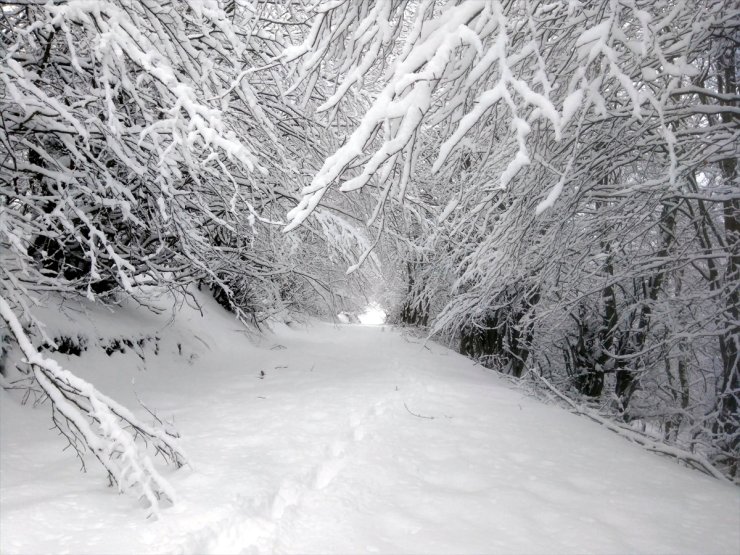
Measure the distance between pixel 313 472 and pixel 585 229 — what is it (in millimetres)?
3117

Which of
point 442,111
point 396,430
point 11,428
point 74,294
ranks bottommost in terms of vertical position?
point 11,428

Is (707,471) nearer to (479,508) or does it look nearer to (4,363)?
(479,508)

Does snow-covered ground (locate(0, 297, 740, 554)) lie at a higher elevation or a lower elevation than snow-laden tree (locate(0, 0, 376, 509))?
lower

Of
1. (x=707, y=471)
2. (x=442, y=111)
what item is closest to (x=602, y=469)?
(x=707, y=471)

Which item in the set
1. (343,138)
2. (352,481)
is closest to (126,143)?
(343,138)

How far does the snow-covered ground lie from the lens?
8.26 feet

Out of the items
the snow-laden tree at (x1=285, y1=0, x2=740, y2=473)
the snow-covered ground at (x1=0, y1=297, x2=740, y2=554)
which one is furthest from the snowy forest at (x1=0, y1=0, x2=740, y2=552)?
the snow-covered ground at (x1=0, y1=297, x2=740, y2=554)

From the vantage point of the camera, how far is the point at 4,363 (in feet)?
14.4

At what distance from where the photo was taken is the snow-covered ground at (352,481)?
2.52 metres

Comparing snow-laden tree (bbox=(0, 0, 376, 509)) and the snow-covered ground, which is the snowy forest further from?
the snow-covered ground

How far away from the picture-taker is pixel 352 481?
10.9ft

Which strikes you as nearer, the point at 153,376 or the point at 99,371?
the point at 99,371

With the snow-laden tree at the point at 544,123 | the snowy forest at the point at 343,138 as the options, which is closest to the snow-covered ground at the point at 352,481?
the snowy forest at the point at 343,138

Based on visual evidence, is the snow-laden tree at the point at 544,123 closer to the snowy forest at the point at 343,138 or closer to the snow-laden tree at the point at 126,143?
the snowy forest at the point at 343,138
